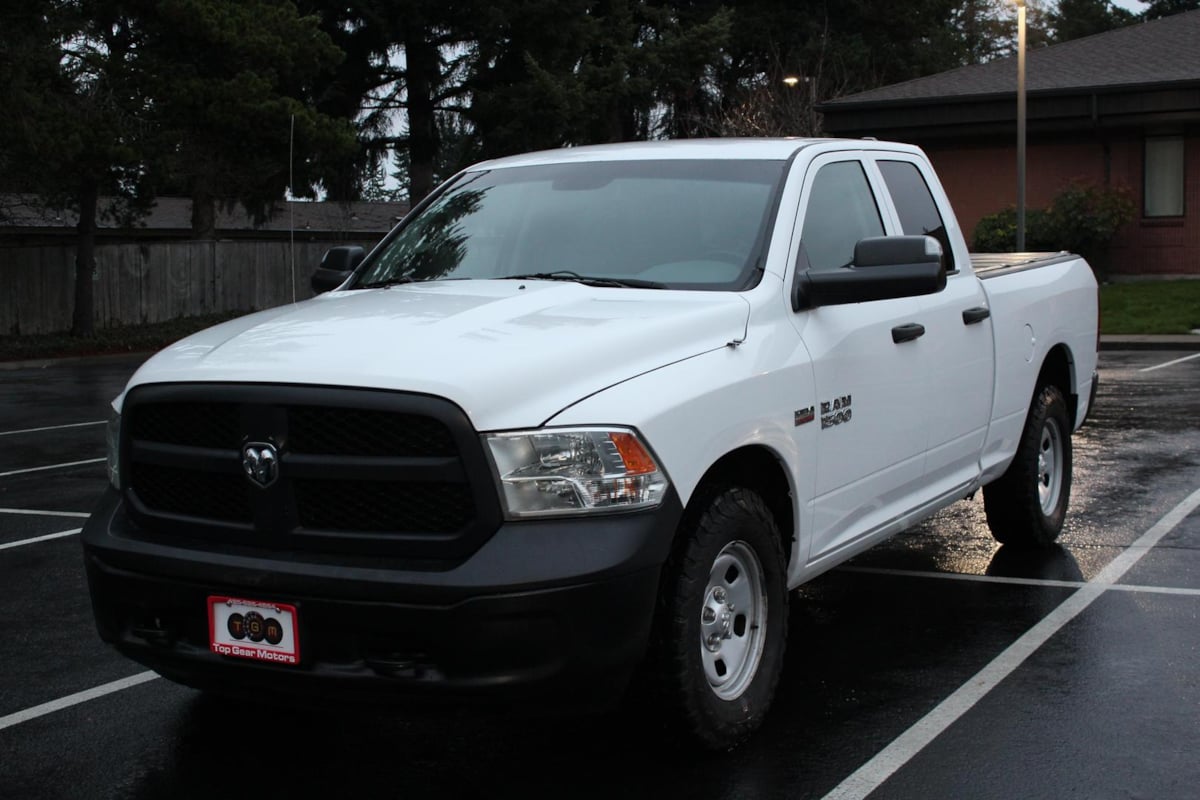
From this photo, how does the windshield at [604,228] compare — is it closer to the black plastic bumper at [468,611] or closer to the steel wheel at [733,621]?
the steel wheel at [733,621]

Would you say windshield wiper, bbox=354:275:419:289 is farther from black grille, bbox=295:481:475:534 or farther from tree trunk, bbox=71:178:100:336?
tree trunk, bbox=71:178:100:336

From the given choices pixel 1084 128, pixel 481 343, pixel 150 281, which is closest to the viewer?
pixel 481 343

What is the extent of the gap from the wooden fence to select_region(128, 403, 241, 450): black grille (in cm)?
2312

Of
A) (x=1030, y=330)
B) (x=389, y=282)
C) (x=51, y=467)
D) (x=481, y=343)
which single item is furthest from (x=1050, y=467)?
(x=51, y=467)

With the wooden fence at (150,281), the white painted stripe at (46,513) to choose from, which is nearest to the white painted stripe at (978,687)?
the white painted stripe at (46,513)

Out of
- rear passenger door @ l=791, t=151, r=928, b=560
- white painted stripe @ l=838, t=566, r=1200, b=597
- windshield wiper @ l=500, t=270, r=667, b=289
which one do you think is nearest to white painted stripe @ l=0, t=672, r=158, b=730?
windshield wiper @ l=500, t=270, r=667, b=289

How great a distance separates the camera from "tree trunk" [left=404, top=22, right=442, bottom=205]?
38156 millimetres

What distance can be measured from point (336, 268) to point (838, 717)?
2826mm

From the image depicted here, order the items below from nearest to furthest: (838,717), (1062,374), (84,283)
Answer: (838,717) < (1062,374) < (84,283)

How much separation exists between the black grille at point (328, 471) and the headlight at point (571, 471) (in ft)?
0.23

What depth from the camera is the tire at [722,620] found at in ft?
14.3

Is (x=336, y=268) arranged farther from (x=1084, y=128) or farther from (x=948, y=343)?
(x=1084, y=128)

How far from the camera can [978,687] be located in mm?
5398

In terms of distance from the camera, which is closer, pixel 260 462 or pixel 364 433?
pixel 364 433
